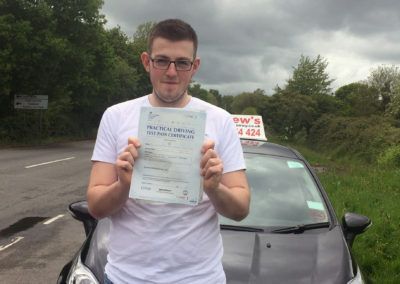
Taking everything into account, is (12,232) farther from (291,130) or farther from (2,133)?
(291,130)

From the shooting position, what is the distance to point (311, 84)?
63.1m

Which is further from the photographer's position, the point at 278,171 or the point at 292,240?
the point at 278,171

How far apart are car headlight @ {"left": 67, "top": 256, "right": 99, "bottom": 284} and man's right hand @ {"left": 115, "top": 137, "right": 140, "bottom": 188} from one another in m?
1.25

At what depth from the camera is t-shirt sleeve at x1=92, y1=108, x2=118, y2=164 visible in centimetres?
209

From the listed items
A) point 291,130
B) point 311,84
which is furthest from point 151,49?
point 311,84

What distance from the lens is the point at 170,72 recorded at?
2.03 metres

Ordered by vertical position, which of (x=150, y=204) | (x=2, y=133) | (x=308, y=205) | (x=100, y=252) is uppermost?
(x=150, y=204)

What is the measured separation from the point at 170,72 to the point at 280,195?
251 centimetres

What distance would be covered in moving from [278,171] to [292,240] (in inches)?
41.9

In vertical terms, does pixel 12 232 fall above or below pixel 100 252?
below

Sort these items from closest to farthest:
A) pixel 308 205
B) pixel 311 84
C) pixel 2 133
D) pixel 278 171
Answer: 1. pixel 308 205
2. pixel 278 171
3. pixel 2 133
4. pixel 311 84

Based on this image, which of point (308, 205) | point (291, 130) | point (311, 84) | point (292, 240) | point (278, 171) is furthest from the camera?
point (311, 84)

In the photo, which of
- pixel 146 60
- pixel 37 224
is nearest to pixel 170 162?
pixel 146 60

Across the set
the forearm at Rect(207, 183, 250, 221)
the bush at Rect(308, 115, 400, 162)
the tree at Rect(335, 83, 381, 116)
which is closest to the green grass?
the forearm at Rect(207, 183, 250, 221)
